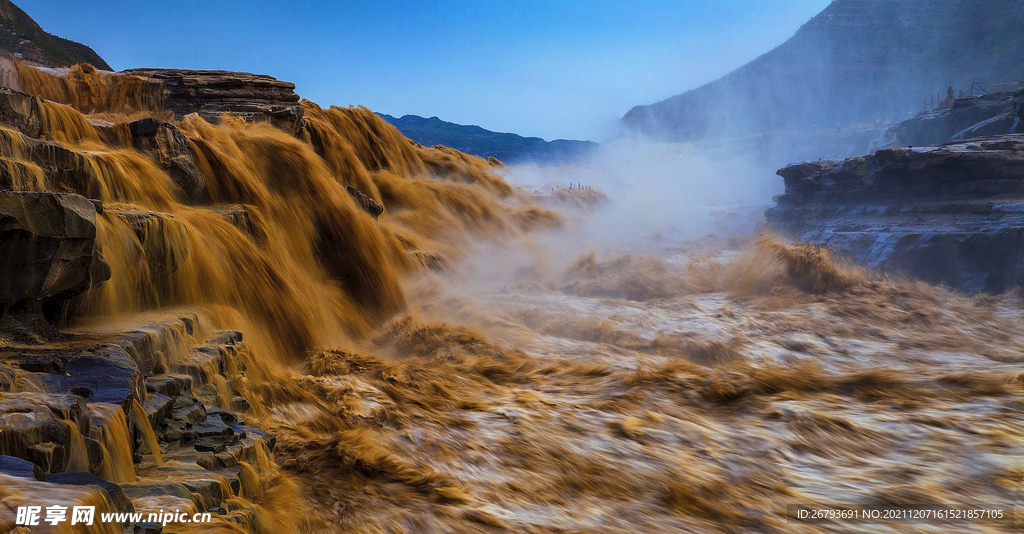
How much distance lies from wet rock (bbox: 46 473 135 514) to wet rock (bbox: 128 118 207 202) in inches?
148

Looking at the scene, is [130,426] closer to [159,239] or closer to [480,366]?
[159,239]

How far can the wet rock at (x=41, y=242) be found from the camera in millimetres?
2240

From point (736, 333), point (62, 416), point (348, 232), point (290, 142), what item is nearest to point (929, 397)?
point (736, 333)

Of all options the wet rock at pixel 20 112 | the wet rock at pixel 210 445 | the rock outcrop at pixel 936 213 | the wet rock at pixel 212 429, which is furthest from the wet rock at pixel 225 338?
the rock outcrop at pixel 936 213

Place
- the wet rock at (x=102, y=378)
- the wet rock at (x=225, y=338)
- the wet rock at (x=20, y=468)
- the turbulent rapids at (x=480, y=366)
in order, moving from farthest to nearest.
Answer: the wet rock at (x=225, y=338), the turbulent rapids at (x=480, y=366), the wet rock at (x=102, y=378), the wet rock at (x=20, y=468)

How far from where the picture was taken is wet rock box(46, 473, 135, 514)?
1.37 m

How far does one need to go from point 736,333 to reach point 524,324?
1.97 meters

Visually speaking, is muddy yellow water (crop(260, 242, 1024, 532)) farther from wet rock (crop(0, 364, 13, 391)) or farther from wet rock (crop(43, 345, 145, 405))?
wet rock (crop(0, 364, 13, 391))

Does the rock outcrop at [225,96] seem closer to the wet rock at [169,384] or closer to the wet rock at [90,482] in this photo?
the wet rock at [169,384]

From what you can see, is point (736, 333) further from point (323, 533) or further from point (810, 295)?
point (323, 533)

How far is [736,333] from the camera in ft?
17.3

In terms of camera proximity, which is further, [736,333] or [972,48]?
[972,48]

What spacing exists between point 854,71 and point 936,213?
94057mm

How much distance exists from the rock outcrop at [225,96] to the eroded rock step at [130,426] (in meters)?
5.76
